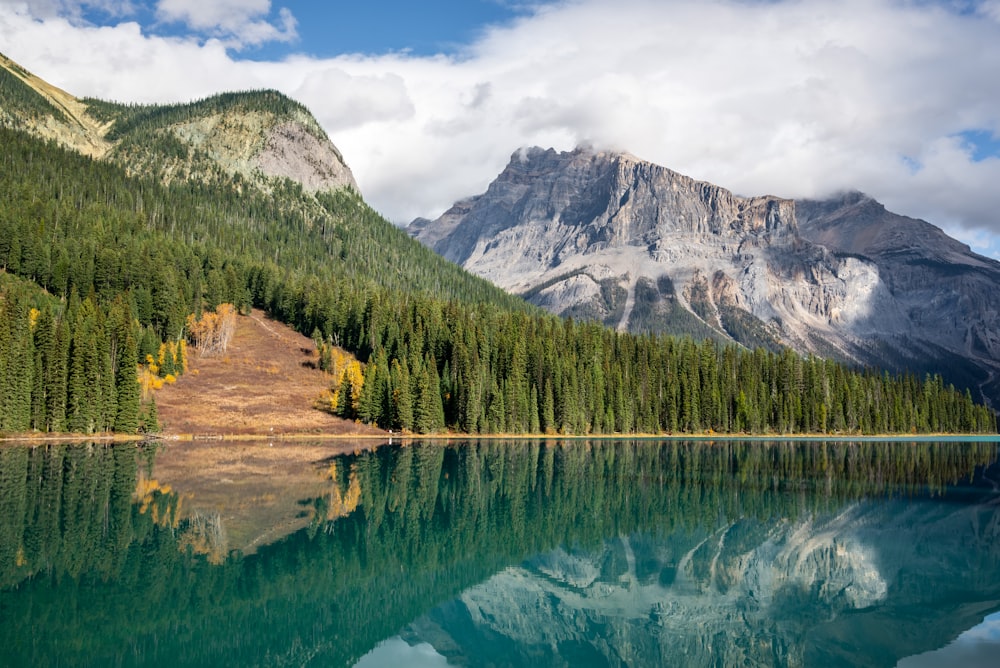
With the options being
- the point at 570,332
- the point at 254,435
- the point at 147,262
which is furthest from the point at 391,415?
the point at 147,262

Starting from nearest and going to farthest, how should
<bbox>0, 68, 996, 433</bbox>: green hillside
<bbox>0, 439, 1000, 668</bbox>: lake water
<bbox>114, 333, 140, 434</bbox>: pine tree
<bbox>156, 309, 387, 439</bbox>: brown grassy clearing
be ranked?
1. <bbox>0, 439, 1000, 668</bbox>: lake water
2. <bbox>0, 68, 996, 433</bbox>: green hillside
3. <bbox>114, 333, 140, 434</bbox>: pine tree
4. <bbox>156, 309, 387, 439</bbox>: brown grassy clearing

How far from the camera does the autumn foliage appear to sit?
447 ft

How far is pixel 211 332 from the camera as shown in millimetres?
136750

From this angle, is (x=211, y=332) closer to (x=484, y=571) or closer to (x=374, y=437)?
(x=374, y=437)

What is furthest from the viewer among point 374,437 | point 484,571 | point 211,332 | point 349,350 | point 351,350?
point 349,350

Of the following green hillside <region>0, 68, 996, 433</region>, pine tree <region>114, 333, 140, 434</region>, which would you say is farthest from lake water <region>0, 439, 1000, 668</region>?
green hillside <region>0, 68, 996, 433</region>

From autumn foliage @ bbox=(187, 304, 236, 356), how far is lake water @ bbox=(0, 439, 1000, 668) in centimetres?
7682

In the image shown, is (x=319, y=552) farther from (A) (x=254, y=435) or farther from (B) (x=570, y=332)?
(B) (x=570, y=332)

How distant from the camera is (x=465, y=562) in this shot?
34.3 meters

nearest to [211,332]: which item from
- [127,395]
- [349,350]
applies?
[349,350]

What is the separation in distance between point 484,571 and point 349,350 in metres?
126

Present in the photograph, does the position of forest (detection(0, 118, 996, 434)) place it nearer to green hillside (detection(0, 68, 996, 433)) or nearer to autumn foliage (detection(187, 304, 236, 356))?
green hillside (detection(0, 68, 996, 433))

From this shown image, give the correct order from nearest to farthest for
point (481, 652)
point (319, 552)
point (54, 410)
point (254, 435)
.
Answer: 1. point (481, 652)
2. point (319, 552)
3. point (54, 410)
4. point (254, 435)

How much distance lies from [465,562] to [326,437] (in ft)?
258
